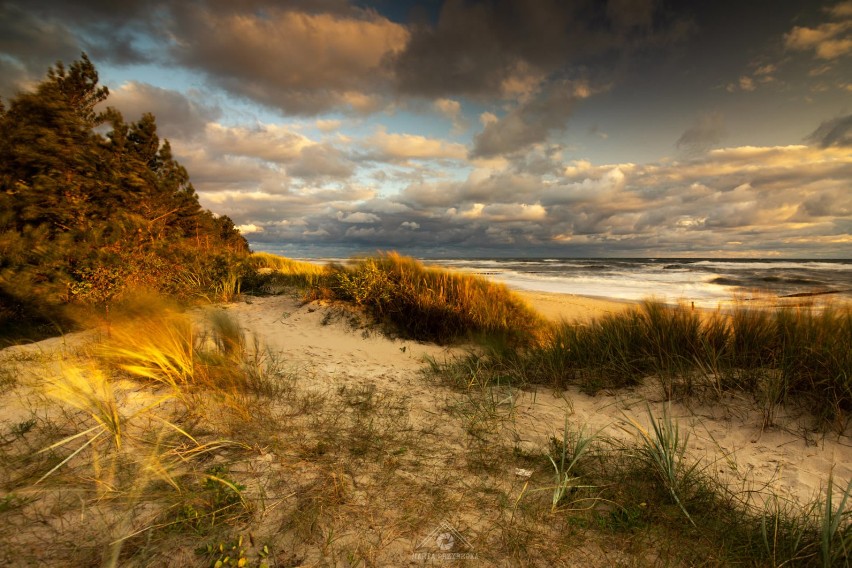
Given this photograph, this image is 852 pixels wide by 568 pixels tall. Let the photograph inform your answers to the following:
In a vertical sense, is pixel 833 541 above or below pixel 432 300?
below

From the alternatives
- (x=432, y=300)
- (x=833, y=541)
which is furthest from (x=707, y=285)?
(x=833, y=541)

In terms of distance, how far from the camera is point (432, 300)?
725 centimetres

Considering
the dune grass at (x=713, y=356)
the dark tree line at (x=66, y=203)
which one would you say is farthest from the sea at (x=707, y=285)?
the dark tree line at (x=66, y=203)

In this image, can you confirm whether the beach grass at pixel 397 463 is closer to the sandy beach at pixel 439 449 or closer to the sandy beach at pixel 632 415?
the sandy beach at pixel 439 449

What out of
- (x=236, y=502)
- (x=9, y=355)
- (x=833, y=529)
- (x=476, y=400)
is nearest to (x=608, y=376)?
(x=476, y=400)

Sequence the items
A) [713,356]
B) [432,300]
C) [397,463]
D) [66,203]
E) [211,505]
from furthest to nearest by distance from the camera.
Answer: [432,300], [66,203], [713,356], [397,463], [211,505]

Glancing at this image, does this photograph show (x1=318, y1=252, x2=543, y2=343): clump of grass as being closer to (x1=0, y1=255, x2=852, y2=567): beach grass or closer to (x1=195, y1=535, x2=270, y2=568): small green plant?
(x1=0, y1=255, x2=852, y2=567): beach grass

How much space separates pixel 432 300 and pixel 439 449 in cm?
447

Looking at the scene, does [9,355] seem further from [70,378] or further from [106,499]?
[106,499]

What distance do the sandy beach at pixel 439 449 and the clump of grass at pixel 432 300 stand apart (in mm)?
1908

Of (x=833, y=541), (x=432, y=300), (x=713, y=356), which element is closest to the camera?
(x=833, y=541)

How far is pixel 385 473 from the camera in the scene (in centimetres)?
249

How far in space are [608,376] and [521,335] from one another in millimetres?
2376

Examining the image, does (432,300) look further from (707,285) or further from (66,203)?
(707,285)
